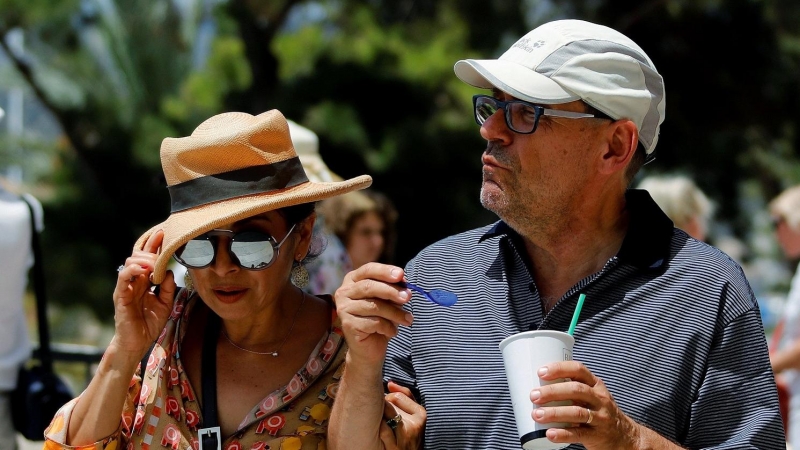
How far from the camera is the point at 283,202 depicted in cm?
224

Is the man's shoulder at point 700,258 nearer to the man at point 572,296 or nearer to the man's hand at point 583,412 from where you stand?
the man at point 572,296

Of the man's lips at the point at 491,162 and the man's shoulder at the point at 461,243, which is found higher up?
the man's lips at the point at 491,162

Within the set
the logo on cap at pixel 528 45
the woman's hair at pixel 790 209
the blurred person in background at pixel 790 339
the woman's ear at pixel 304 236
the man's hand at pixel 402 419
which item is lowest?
the blurred person in background at pixel 790 339

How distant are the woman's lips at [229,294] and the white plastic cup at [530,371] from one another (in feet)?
2.27

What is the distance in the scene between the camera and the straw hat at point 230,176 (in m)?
2.25

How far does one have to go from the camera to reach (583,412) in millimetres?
1825

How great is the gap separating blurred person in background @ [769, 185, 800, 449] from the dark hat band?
2.34 metres

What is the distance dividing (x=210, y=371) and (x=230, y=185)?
42 centimetres

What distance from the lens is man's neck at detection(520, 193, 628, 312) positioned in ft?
7.38

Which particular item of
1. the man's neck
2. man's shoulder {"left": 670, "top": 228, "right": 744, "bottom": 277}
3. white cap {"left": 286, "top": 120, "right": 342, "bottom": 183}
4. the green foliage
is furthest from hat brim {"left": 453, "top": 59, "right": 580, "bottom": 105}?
the green foliage

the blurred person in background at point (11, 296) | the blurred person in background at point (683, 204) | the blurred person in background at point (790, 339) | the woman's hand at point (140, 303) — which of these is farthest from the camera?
the blurred person in background at point (683, 204)

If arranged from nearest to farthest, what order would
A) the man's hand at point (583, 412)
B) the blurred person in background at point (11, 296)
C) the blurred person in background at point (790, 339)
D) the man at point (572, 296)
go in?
the man's hand at point (583, 412) → the man at point (572, 296) → the blurred person in background at point (11, 296) → the blurred person in background at point (790, 339)

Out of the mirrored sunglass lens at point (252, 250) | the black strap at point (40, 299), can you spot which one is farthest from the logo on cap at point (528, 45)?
the black strap at point (40, 299)

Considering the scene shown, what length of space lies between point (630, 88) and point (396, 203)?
18.1 ft
